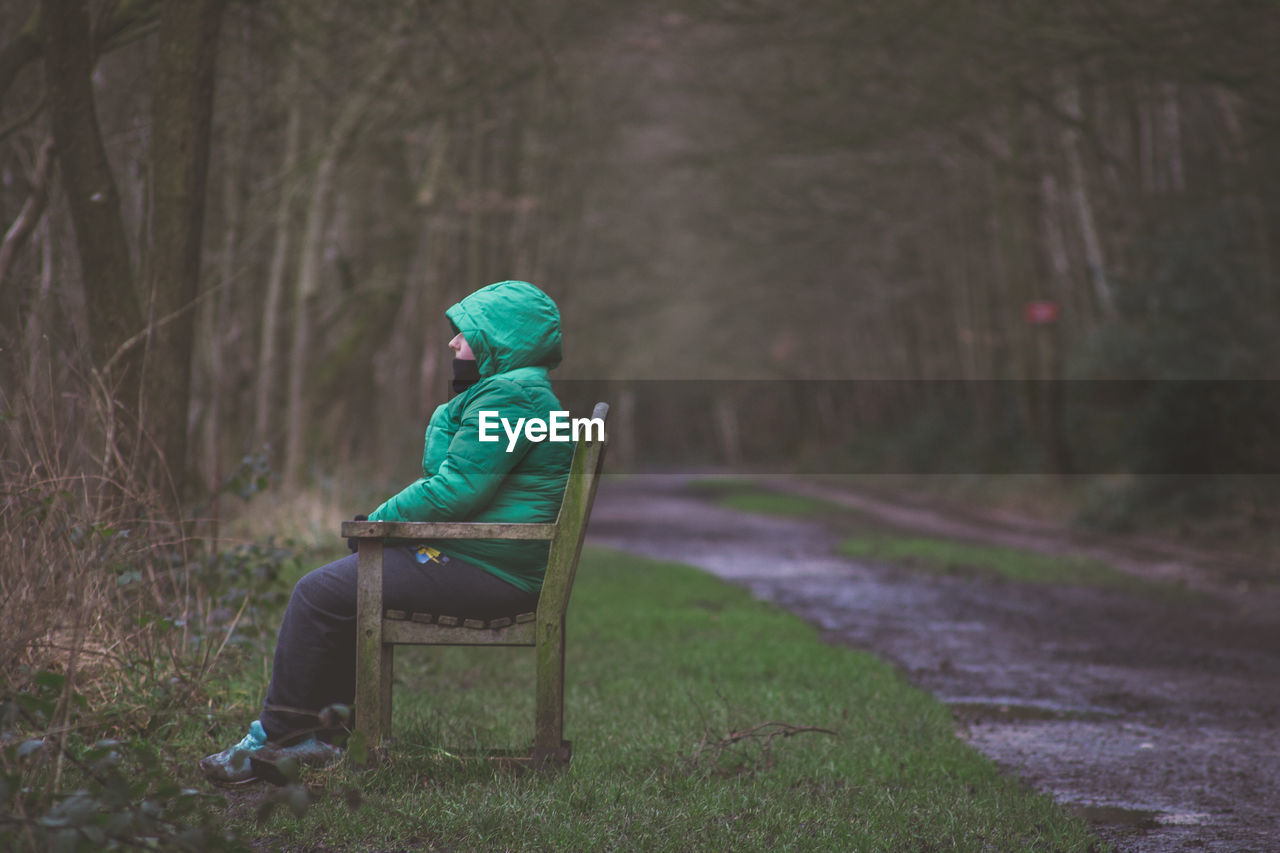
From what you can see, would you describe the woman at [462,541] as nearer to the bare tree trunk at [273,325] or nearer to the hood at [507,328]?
the hood at [507,328]

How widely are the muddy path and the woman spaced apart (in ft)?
7.85

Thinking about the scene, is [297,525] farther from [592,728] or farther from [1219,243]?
[1219,243]

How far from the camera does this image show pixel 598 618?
10.9 m

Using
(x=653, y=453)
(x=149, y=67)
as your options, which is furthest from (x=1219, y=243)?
(x=653, y=453)

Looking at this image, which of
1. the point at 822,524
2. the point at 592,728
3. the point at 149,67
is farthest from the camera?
the point at 822,524

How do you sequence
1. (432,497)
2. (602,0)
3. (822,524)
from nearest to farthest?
(432,497)
(602,0)
(822,524)

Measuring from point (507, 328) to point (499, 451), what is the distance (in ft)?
1.54

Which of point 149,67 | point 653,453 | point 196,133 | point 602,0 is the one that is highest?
point 602,0

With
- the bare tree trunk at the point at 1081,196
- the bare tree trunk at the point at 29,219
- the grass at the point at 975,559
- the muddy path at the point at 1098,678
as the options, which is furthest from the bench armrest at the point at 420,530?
the bare tree trunk at the point at 1081,196

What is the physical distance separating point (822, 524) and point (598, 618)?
14.1 m

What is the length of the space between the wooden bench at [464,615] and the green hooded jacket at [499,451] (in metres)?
0.10

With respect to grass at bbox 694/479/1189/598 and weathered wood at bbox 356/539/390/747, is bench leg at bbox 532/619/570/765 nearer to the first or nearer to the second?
weathered wood at bbox 356/539/390/747

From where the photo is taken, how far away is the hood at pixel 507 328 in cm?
475

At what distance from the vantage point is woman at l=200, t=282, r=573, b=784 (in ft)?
15.1
